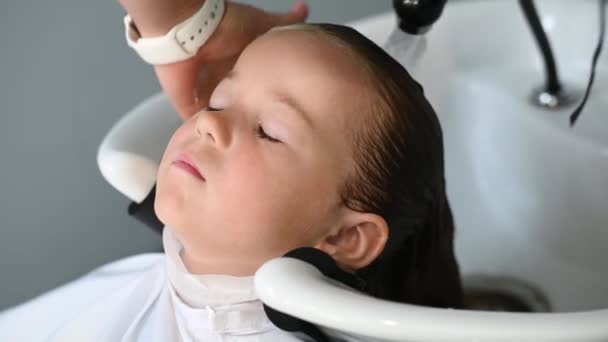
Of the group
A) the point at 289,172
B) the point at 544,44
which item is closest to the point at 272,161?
the point at 289,172

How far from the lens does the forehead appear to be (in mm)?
567

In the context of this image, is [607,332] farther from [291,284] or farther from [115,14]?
[115,14]

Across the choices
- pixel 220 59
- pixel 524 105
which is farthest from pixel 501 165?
pixel 220 59

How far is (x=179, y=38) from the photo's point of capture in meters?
0.65

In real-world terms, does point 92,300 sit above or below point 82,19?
below

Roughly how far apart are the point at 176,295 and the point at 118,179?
148 mm

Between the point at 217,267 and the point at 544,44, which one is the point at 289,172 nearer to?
the point at 217,267

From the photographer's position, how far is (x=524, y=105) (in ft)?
2.96

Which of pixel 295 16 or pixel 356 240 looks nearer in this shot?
pixel 356 240

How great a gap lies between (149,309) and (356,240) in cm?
Answer: 22

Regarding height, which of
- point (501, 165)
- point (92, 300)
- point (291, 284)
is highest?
point (291, 284)

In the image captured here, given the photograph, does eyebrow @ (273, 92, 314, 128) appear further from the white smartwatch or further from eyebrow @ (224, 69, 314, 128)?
the white smartwatch

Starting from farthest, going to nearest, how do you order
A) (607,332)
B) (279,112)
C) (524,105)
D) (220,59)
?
(524,105), (220,59), (279,112), (607,332)

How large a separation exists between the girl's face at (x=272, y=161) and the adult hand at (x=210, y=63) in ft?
0.40
